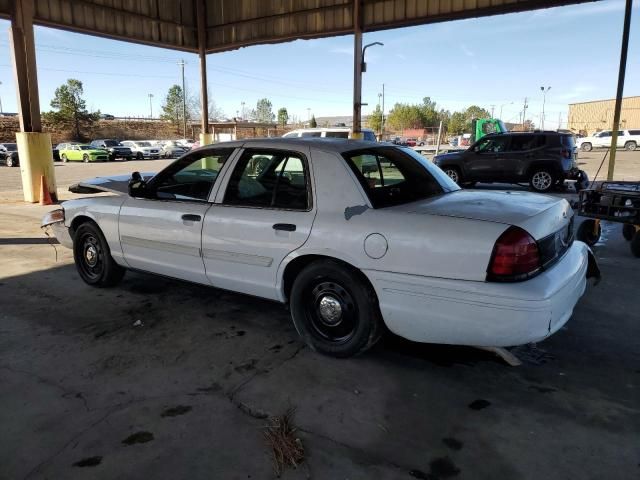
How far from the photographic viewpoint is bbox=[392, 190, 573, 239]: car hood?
298 centimetres

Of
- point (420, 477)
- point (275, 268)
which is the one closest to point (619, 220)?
point (275, 268)

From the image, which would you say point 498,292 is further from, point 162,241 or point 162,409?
point 162,241

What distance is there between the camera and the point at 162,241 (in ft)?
14.3

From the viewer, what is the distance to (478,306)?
2842 millimetres

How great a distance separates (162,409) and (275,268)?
1252mm

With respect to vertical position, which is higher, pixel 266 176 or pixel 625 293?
pixel 266 176

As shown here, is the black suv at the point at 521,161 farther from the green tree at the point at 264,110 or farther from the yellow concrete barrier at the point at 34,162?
the green tree at the point at 264,110

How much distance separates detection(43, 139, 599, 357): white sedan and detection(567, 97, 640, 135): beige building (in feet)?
244

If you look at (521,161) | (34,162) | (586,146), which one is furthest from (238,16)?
(586,146)

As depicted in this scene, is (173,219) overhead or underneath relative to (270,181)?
underneath

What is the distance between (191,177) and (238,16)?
37.7 feet

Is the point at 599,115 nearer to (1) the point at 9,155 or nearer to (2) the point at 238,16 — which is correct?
(2) the point at 238,16

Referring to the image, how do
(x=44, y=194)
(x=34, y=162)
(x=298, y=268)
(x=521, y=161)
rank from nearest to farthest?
(x=298, y=268)
(x=34, y=162)
(x=44, y=194)
(x=521, y=161)

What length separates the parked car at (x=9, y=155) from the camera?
3064 centimetres
